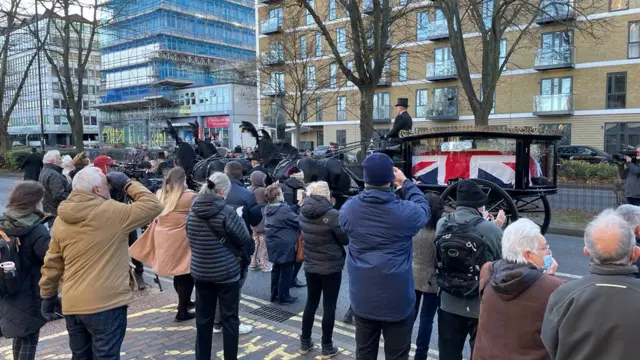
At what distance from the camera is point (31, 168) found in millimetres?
10352

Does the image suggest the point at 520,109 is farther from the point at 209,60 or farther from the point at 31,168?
the point at 209,60

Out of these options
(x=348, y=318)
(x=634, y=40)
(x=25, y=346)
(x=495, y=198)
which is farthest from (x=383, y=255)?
(x=634, y=40)

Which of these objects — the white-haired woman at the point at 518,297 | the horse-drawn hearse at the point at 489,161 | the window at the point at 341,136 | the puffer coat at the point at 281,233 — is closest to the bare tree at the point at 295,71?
the window at the point at 341,136

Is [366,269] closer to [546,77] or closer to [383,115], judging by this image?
[546,77]

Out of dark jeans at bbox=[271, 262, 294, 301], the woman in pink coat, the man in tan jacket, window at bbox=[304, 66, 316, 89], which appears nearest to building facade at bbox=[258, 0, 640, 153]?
window at bbox=[304, 66, 316, 89]

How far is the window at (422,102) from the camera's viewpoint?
122 ft

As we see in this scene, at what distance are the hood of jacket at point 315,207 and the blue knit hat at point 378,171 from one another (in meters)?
1.23

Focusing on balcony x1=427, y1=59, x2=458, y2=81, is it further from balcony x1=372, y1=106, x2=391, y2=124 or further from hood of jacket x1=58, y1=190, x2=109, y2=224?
hood of jacket x1=58, y1=190, x2=109, y2=224

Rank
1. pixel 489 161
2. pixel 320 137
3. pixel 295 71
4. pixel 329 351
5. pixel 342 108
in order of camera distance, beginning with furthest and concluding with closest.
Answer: pixel 320 137, pixel 342 108, pixel 295 71, pixel 489 161, pixel 329 351

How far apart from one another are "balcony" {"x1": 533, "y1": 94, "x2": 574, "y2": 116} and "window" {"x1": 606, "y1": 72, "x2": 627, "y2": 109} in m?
2.14

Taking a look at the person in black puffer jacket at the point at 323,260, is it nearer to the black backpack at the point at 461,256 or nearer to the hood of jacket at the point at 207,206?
the hood of jacket at the point at 207,206

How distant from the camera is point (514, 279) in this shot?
2.55m

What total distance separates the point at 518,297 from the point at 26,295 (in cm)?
364

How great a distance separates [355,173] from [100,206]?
6.75 m
